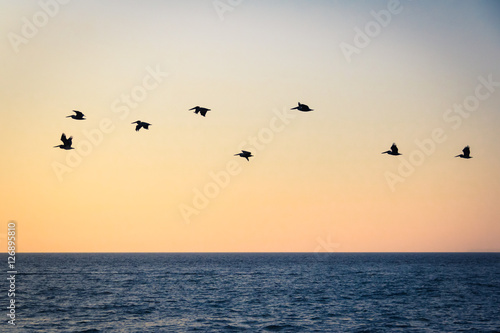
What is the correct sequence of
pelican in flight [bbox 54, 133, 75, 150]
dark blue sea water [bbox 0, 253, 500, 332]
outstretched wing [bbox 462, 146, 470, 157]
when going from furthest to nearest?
dark blue sea water [bbox 0, 253, 500, 332]
outstretched wing [bbox 462, 146, 470, 157]
pelican in flight [bbox 54, 133, 75, 150]

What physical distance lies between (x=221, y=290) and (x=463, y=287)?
114 ft

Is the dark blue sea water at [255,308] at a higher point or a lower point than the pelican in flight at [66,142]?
lower

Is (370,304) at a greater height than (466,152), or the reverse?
(466,152)

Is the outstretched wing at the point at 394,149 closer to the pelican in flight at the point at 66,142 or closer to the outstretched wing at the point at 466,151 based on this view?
the outstretched wing at the point at 466,151

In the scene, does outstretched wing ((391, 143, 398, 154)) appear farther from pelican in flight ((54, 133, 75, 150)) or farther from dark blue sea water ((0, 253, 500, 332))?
pelican in flight ((54, 133, 75, 150))

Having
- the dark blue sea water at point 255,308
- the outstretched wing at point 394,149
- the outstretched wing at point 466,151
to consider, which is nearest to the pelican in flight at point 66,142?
the dark blue sea water at point 255,308

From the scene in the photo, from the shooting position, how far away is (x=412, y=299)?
62.3m

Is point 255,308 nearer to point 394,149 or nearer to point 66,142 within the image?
point 394,149

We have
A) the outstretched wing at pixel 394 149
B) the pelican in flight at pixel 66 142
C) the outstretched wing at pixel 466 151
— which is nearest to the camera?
the pelican in flight at pixel 66 142

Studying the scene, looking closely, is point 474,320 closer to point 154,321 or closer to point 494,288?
point 154,321

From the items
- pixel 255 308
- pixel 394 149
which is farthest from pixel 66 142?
pixel 255 308

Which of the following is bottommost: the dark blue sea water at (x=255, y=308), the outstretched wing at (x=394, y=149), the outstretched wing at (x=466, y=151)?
the dark blue sea water at (x=255, y=308)

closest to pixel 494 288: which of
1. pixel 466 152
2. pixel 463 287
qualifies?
pixel 463 287

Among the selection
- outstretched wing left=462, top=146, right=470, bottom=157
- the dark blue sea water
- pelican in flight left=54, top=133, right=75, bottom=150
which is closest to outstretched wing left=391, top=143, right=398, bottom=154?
outstretched wing left=462, top=146, right=470, bottom=157
